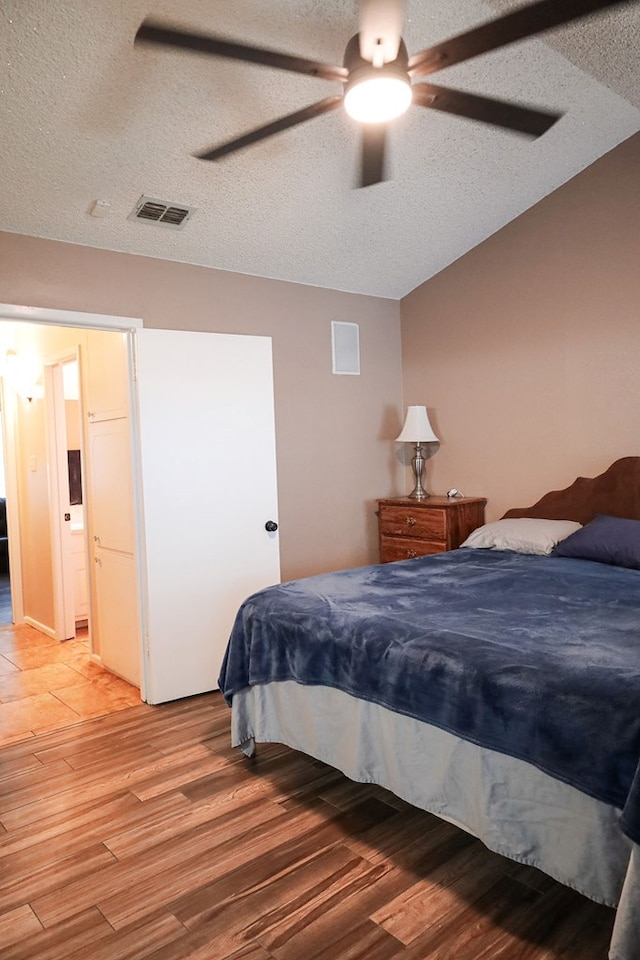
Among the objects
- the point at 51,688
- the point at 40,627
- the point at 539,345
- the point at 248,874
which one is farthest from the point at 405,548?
the point at 40,627

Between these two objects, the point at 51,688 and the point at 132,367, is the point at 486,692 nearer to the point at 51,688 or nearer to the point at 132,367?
the point at 132,367

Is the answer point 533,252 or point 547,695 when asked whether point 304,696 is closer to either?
point 547,695

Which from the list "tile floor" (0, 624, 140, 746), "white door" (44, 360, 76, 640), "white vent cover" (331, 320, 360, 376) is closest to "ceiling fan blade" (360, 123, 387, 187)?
"white vent cover" (331, 320, 360, 376)

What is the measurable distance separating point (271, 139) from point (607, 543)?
2.57m

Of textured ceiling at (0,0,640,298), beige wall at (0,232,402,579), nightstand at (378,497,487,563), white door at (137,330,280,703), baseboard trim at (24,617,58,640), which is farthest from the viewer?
baseboard trim at (24,617,58,640)

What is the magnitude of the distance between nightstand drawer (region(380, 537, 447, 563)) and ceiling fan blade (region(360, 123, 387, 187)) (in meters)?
2.39

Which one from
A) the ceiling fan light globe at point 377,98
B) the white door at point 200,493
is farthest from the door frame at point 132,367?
the ceiling fan light globe at point 377,98

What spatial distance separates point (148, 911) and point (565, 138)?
13.2ft

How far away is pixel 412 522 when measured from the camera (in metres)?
4.54

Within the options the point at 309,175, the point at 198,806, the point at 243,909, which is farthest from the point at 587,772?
the point at 309,175

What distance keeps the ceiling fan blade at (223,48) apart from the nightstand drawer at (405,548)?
2989 mm

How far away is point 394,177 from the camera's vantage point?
3.61 metres

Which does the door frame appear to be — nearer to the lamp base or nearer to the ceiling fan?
the ceiling fan

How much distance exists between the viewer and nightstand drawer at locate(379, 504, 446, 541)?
440cm
